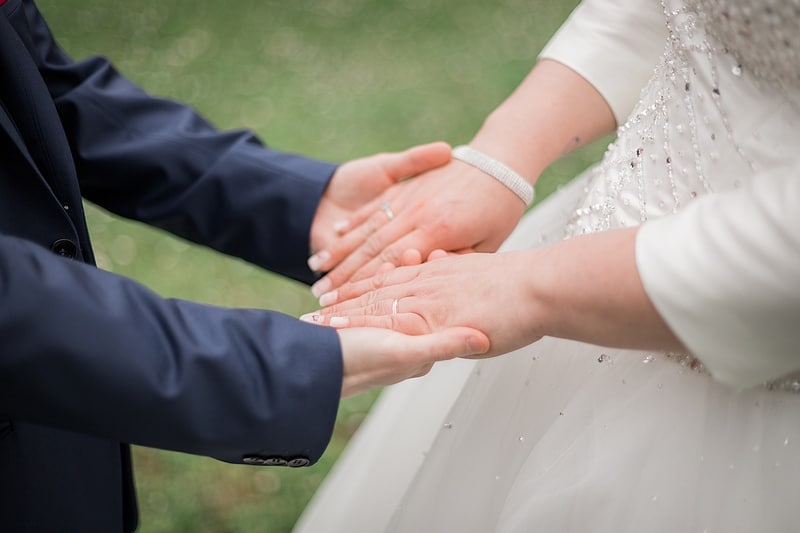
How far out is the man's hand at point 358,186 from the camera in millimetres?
1326

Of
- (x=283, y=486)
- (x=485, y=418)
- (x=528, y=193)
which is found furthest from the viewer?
(x=283, y=486)

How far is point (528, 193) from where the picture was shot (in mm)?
1253

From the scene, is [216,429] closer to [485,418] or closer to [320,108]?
[485,418]

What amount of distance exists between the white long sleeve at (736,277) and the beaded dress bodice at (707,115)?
5 cm

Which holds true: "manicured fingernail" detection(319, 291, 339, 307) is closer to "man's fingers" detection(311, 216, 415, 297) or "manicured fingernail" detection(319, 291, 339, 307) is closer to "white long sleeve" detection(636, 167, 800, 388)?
"man's fingers" detection(311, 216, 415, 297)

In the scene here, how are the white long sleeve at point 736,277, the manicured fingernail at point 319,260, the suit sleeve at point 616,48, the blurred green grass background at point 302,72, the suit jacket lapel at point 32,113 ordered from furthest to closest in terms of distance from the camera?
the blurred green grass background at point 302,72
the manicured fingernail at point 319,260
the suit sleeve at point 616,48
the suit jacket lapel at point 32,113
the white long sleeve at point 736,277

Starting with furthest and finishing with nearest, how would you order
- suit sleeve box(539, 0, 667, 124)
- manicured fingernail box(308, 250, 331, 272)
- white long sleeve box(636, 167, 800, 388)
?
manicured fingernail box(308, 250, 331, 272), suit sleeve box(539, 0, 667, 124), white long sleeve box(636, 167, 800, 388)

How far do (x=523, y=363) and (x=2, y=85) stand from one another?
2.42 ft

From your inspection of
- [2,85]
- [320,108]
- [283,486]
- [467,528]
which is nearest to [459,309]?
[467,528]

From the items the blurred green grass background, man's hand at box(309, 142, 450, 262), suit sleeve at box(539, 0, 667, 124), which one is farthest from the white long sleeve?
the blurred green grass background

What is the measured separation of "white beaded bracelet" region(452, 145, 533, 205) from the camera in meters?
1.24

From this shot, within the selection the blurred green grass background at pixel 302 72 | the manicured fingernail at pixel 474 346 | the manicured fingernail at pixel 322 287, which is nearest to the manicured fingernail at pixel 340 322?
the manicured fingernail at pixel 474 346

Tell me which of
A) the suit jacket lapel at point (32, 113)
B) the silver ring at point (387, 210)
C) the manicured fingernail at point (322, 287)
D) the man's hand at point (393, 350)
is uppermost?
the suit jacket lapel at point (32, 113)

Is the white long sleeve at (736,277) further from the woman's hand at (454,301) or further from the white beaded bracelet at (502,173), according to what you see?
the white beaded bracelet at (502,173)
